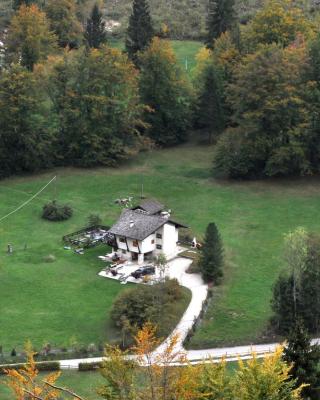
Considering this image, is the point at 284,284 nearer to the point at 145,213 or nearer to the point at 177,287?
the point at 177,287

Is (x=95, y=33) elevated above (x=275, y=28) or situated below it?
below

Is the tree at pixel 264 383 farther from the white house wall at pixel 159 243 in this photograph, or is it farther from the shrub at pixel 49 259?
the shrub at pixel 49 259

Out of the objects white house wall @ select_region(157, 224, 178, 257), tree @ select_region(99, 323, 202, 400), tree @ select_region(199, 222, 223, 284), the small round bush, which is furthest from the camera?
the small round bush

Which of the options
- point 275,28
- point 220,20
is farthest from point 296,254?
point 220,20

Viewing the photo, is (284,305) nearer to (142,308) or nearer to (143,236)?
(142,308)

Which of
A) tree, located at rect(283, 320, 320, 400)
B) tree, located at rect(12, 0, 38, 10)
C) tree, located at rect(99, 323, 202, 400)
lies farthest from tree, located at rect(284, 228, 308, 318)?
tree, located at rect(12, 0, 38, 10)

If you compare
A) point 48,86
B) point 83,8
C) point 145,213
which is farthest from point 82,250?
point 83,8

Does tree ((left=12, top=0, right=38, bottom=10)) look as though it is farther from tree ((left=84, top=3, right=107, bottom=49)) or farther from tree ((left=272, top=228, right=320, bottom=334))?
tree ((left=272, top=228, right=320, bottom=334))

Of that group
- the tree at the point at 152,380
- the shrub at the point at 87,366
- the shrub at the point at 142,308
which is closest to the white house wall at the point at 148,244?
the shrub at the point at 142,308
